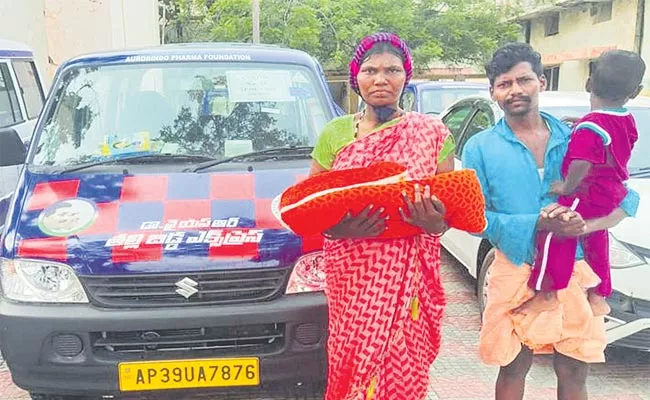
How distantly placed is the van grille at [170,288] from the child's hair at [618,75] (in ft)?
5.16

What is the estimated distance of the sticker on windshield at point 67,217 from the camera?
9.63 feet

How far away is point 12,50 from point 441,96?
7068 millimetres

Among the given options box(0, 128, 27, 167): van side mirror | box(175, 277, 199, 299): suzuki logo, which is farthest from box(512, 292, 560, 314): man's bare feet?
box(0, 128, 27, 167): van side mirror

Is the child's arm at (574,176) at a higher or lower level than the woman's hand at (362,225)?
higher

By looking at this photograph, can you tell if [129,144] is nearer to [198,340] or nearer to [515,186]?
[198,340]

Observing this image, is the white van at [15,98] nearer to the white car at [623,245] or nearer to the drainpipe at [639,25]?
the white car at [623,245]

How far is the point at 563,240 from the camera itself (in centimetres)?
242

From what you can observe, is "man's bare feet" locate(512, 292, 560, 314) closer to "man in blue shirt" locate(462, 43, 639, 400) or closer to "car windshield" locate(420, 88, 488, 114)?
"man in blue shirt" locate(462, 43, 639, 400)

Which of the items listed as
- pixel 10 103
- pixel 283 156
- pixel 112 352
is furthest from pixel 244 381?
pixel 10 103

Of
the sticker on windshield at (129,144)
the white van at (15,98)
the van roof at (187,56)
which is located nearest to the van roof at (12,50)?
the white van at (15,98)

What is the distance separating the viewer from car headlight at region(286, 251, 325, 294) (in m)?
2.93

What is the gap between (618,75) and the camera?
237 centimetres

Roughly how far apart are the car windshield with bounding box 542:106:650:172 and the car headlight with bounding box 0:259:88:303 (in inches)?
139

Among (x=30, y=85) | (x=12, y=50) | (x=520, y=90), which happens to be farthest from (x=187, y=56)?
(x=30, y=85)
